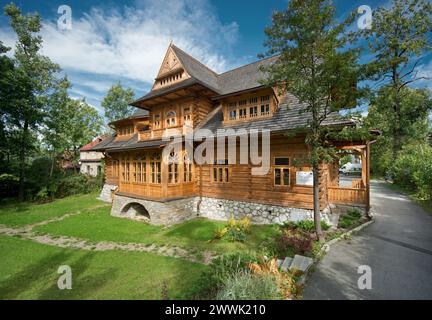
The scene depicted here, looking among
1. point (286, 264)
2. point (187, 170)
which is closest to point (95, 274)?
point (286, 264)

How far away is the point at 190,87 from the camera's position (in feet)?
43.5

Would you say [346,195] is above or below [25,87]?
below

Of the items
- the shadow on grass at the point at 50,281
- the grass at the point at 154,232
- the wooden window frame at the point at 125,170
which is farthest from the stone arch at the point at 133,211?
the shadow on grass at the point at 50,281

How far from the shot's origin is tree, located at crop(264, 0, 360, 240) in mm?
6395

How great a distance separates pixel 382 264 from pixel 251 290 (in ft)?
15.6

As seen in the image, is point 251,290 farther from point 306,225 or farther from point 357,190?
point 357,190

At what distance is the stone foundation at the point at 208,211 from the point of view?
10336 millimetres

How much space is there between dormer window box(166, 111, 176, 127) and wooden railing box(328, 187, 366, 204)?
1130 cm

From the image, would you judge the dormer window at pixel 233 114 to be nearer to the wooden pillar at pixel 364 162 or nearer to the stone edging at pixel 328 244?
the wooden pillar at pixel 364 162

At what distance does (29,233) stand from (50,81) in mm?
16506

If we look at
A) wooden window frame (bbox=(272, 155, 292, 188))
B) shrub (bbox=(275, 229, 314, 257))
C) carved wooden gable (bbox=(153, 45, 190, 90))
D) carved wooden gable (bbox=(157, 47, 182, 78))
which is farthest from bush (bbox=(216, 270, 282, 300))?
carved wooden gable (bbox=(157, 47, 182, 78))

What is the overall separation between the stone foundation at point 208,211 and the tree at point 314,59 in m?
2.68

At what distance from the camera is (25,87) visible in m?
18.0
